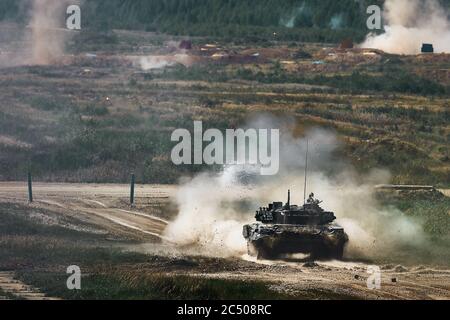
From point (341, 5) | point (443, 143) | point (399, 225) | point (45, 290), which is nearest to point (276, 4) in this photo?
point (341, 5)

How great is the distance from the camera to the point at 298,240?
122ft

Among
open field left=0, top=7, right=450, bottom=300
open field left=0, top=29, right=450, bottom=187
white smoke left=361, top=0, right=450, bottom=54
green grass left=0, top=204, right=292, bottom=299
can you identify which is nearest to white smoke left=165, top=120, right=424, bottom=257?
open field left=0, top=7, right=450, bottom=300

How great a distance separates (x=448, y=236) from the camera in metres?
43.2

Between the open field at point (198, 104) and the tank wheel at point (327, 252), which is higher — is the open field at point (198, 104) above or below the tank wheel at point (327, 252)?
above

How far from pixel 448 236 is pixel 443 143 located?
27872mm

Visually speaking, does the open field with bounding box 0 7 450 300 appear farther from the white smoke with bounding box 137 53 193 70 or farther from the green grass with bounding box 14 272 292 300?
the white smoke with bounding box 137 53 193 70

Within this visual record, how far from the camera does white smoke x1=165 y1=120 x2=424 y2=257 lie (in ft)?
136

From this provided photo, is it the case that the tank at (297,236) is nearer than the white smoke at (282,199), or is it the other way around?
the tank at (297,236)

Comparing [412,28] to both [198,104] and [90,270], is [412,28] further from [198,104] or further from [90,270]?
[90,270]

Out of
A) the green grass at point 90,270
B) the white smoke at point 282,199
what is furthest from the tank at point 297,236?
the green grass at point 90,270

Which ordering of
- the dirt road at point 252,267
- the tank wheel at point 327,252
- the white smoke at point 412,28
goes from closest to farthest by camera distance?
the dirt road at point 252,267, the tank wheel at point 327,252, the white smoke at point 412,28

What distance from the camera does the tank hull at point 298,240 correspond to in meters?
37.2

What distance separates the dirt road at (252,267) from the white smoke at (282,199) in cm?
127

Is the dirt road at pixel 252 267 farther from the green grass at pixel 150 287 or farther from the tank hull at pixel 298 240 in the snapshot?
the green grass at pixel 150 287
